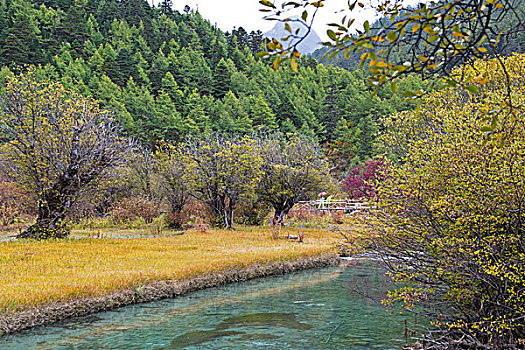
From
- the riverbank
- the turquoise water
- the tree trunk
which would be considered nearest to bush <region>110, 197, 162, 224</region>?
the riverbank

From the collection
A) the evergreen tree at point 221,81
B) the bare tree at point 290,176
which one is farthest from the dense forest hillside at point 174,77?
the bare tree at point 290,176

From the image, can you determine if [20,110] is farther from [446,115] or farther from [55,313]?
[446,115]

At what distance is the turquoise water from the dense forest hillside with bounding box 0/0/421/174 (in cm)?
5195

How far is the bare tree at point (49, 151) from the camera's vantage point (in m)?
19.7

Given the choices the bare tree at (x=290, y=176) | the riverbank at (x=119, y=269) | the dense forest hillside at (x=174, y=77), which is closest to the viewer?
the riverbank at (x=119, y=269)

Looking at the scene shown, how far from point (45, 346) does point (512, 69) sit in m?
11.7

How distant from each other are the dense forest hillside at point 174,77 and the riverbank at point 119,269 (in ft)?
149

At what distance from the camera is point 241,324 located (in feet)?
35.2

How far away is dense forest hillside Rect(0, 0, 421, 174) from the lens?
258 feet

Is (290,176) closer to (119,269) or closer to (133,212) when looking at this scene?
(133,212)

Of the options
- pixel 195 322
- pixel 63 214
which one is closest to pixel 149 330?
pixel 195 322

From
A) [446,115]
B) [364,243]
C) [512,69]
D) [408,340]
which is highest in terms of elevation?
[512,69]

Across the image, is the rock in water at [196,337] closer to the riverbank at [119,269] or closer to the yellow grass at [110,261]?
the riverbank at [119,269]

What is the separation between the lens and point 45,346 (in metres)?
8.67
